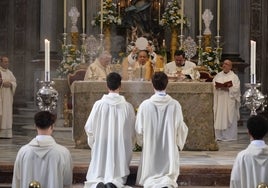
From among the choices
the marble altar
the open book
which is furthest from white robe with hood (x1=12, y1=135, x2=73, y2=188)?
the open book

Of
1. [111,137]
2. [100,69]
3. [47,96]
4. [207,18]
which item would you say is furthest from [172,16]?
[47,96]

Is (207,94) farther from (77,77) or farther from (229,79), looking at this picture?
(77,77)

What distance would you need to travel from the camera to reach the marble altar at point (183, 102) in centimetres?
1030

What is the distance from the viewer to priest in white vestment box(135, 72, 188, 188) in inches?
303

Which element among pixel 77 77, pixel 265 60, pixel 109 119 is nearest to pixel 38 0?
pixel 77 77

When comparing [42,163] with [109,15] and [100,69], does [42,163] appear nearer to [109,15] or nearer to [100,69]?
[100,69]

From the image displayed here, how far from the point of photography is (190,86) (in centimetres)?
1028

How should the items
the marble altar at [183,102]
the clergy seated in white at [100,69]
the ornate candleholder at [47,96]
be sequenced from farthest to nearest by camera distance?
the clergy seated in white at [100,69] < the marble altar at [183,102] < the ornate candleholder at [47,96]

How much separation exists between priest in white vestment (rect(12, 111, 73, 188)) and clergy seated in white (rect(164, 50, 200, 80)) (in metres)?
4.72

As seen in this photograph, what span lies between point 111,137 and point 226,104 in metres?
5.63

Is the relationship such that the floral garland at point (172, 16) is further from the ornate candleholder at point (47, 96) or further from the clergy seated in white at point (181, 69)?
the ornate candleholder at point (47, 96)

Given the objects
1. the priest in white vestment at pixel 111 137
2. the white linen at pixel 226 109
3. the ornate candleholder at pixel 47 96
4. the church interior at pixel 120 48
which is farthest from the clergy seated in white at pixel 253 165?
the white linen at pixel 226 109

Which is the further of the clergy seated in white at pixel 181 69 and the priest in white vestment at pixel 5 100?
the priest in white vestment at pixel 5 100

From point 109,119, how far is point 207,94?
9.37 feet
